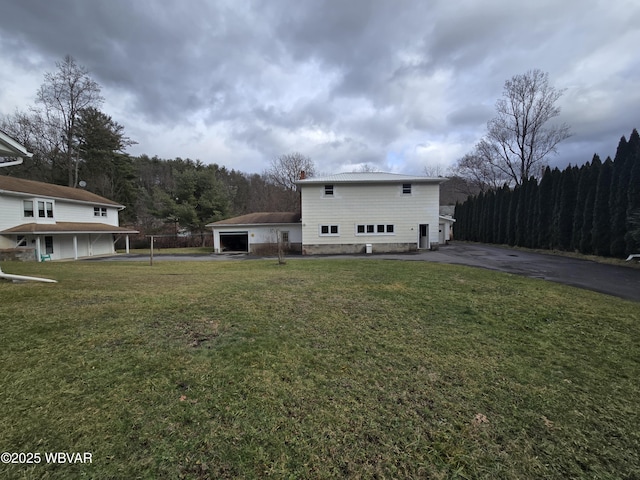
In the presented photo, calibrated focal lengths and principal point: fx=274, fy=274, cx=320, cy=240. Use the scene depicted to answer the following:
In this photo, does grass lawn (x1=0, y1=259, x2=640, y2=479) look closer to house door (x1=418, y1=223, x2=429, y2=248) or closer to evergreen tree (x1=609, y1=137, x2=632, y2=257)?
evergreen tree (x1=609, y1=137, x2=632, y2=257)

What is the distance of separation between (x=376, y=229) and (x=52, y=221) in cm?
2498

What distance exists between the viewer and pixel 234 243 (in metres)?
26.4

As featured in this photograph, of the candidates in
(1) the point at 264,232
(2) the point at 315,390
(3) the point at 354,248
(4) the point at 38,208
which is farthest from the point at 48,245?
(2) the point at 315,390

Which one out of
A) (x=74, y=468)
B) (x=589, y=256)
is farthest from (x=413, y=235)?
(x=74, y=468)

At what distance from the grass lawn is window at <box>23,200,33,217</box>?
21.5m

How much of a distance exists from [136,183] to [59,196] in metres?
17.5

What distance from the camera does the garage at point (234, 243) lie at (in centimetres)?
2533

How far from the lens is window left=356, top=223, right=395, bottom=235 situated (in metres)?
21.2

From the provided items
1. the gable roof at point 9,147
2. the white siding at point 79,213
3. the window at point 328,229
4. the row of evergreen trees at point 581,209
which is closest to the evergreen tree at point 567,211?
the row of evergreen trees at point 581,209

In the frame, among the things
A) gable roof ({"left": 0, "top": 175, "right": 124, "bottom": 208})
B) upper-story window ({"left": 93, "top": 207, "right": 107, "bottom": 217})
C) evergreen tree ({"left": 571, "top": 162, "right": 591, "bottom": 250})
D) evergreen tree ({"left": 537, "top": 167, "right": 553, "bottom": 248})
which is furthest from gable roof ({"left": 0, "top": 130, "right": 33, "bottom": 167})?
evergreen tree ({"left": 537, "top": 167, "right": 553, "bottom": 248})

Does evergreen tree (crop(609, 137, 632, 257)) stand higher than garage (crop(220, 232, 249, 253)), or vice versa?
evergreen tree (crop(609, 137, 632, 257))

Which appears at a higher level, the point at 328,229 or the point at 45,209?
the point at 45,209

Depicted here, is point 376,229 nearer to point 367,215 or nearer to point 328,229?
point 367,215

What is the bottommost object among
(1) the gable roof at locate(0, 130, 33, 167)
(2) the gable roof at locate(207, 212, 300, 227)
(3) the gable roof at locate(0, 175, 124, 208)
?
(2) the gable roof at locate(207, 212, 300, 227)
